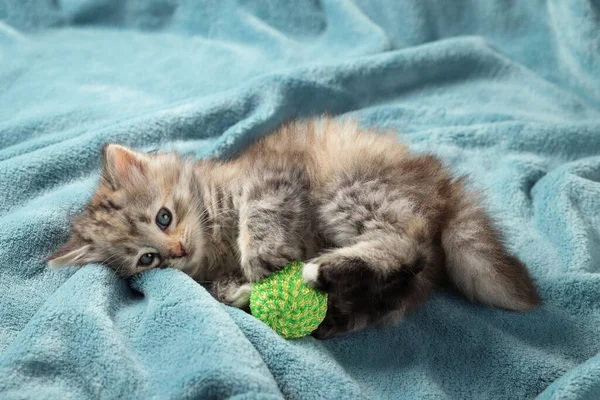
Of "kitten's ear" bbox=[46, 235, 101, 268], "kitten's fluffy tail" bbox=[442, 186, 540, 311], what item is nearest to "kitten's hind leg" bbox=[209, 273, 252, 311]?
"kitten's ear" bbox=[46, 235, 101, 268]

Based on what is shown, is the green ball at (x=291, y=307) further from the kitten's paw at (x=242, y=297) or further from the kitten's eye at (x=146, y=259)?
the kitten's eye at (x=146, y=259)

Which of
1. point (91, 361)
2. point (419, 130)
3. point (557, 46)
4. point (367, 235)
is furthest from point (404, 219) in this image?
point (557, 46)

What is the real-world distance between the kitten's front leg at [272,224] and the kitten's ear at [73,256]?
17.2 inches

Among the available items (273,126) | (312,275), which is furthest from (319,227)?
(273,126)

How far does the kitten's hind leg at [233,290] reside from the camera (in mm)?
1532

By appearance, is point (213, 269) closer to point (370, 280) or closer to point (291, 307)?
point (291, 307)

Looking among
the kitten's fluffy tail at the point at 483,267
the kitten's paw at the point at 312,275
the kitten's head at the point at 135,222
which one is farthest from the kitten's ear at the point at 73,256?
the kitten's fluffy tail at the point at 483,267

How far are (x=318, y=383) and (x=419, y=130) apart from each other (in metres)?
1.45

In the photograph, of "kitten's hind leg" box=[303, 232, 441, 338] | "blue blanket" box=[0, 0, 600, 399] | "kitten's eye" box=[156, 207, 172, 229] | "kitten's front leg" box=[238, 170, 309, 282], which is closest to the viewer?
"blue blanket" box=[0, 0, 600, 399]

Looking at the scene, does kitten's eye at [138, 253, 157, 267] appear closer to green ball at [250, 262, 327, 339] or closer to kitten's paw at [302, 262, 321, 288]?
green ball at [250, 262, 327, 339]

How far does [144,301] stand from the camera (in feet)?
5.03

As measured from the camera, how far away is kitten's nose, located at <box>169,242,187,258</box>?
5.16 feet

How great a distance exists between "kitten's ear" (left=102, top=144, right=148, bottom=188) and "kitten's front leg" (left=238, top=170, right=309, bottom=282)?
37cm

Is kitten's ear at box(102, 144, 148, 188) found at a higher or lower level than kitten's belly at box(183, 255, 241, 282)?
higher
